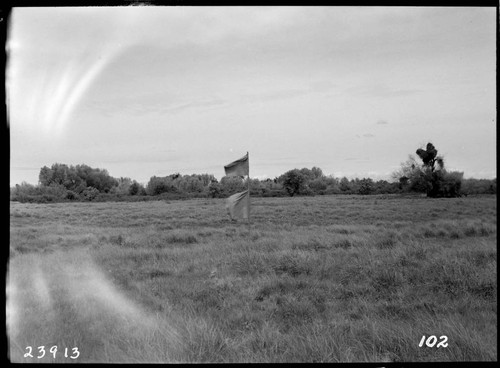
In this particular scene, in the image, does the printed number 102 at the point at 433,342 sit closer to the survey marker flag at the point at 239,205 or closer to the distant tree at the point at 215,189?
the survey marker flag at the point at 239,205

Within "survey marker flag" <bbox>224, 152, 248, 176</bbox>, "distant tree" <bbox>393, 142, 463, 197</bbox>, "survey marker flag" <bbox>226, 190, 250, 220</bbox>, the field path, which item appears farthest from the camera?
"distant tree" <bbox>393, 142, 463, 197</bbox>

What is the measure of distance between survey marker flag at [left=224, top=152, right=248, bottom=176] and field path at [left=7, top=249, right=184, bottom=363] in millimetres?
3114

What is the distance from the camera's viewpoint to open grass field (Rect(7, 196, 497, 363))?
4266mm

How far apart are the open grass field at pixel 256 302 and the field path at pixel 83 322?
17 mm

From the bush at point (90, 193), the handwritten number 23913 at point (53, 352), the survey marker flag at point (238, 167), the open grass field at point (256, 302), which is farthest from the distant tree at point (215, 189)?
the handwritten number 23913 at point (53, 352)

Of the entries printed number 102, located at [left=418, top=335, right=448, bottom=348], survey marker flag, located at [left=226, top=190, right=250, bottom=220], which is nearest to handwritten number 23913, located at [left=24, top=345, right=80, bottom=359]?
survey marker flag, located at [left=226, top=190, right=250, bottom=220]

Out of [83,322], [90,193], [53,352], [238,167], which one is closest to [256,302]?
[83,322]

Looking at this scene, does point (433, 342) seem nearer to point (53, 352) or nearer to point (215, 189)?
point (53, 352)


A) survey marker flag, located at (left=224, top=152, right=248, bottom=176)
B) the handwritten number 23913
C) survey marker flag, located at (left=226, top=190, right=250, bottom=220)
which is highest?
survey marker flag, located at (left=224, top=152, right=248, bottom=176)

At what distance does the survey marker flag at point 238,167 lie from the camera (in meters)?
7.68

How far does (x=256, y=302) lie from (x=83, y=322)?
2508 millimetres

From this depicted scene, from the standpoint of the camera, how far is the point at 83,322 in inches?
201

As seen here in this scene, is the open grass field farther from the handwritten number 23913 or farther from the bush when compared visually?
the bush
